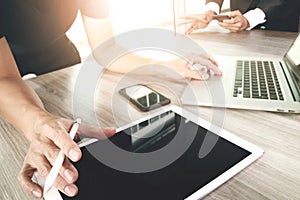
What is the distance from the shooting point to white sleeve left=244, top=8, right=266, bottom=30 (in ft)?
5.02

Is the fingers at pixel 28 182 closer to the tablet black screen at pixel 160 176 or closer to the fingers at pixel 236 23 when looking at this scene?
the tablet black screen at pixel 160 176

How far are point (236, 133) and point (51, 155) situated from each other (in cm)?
41

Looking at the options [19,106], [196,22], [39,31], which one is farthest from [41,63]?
[196,22]

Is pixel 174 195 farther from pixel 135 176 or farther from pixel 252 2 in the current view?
pixel 252 2

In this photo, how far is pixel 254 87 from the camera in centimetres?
82

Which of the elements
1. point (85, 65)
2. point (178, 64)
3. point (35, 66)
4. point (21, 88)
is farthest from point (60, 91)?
point (35, 66)

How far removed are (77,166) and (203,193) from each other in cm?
26

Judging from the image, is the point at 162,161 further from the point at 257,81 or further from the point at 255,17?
the point at 255,17

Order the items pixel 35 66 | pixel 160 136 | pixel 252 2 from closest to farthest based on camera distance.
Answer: pixel 160 136, pixel 35 66, pixel 252 2

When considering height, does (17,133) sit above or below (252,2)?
below

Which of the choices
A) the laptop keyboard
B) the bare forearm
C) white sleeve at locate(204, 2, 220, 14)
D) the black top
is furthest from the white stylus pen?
white sleeve at locate(204, 2, 220, 14)

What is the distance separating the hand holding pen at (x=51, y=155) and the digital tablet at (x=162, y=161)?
0.08 feet

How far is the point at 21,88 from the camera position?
82 centimetres

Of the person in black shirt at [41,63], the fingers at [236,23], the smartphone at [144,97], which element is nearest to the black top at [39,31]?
the person in black shirt at [41,63]
